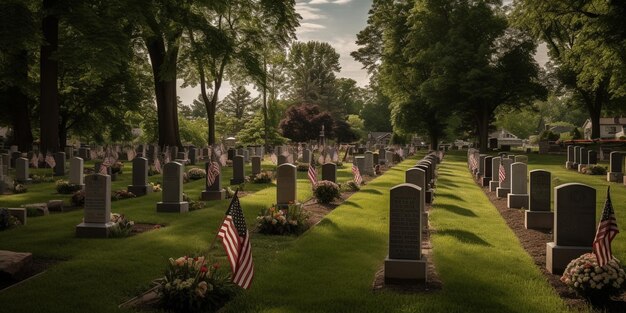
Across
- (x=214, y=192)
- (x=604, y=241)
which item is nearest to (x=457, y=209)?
(x=214, y=192)

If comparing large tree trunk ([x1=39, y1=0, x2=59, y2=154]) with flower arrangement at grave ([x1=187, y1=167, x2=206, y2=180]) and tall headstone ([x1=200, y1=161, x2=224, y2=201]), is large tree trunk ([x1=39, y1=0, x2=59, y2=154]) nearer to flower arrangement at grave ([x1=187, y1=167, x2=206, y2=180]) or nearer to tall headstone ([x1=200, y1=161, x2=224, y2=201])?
flower arrangement at grave ([x1=187, y1=167, x2=206, y2=180])

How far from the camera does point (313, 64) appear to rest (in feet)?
379

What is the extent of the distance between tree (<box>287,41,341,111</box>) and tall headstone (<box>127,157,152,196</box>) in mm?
91729

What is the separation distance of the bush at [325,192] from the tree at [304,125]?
5483 centimetres

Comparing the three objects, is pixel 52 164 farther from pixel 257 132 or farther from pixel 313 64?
pixel 313 64

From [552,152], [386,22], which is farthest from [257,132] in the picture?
[552,152]

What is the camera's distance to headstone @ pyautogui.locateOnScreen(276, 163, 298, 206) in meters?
16.7

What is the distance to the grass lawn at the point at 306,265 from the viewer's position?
25.7ft

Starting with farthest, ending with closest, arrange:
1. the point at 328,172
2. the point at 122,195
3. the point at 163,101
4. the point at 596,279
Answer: the point at 163,101, the point at 328,172, the point at 122,195, the point at 596,279

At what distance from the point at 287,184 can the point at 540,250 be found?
295 inches

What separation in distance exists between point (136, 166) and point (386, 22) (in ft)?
176

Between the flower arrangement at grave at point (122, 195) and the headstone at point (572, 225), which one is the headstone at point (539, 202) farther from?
the flower arrangement at grave at point (122, 195)

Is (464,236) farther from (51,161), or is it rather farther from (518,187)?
(51,161)

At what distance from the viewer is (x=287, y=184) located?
16656 mm
